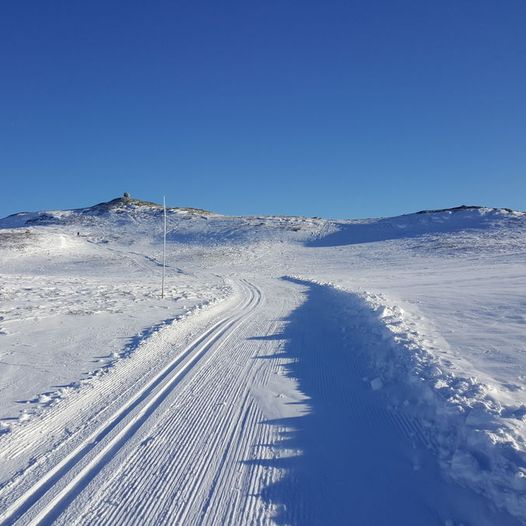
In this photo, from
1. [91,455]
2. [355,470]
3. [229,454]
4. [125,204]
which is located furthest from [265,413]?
[125,204]

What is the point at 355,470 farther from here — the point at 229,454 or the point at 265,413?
the point at 265,413

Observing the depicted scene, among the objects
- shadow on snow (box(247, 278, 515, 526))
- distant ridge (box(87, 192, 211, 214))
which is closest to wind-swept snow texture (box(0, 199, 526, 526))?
shadow on snow (box(247, 278, 515, 526))

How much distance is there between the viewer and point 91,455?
15.5 ft

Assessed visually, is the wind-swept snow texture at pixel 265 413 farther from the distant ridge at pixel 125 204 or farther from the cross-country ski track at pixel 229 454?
the distant ridge at pixel 125 204

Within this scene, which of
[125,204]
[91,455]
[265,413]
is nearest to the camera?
[91,455]

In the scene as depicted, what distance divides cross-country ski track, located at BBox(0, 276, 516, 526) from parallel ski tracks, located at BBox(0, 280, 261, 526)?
14 millimetres

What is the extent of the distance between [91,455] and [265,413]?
91.4 inches

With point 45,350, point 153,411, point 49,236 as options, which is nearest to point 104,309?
point 45,350

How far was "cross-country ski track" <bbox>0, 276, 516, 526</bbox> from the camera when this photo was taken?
3832 millimetres

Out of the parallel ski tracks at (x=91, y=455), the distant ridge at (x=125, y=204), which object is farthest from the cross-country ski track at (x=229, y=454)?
the distant ridge at (x=125, y=204)

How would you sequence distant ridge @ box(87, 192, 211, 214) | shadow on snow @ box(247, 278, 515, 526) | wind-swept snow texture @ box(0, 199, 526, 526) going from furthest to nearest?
distant ridge @ box(87, 192, 211, 214) → wind-swept snow texture @ box(0, 199, 526, 526) → shadow on snow @ box(247, 278, 515, 526)

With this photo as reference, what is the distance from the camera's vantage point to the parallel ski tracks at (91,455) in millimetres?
3818

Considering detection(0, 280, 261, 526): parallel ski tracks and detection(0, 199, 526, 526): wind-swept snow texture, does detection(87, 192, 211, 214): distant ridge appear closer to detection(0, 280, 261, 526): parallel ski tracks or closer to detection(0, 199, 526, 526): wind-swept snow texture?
detection(0, 199, 526, 526): wind-swept snow texture

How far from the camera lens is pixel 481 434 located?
443 centimetres
